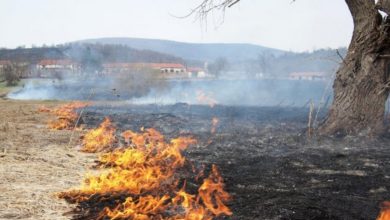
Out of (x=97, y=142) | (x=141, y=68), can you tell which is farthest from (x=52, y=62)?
(x=97, y=142)

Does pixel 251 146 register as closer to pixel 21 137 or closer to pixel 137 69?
pixel 21 137

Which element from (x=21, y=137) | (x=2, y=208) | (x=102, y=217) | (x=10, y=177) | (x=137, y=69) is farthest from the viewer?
(x=137, y=69)

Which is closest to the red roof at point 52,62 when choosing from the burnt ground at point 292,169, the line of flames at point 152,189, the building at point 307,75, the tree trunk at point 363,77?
the building at point 307,75

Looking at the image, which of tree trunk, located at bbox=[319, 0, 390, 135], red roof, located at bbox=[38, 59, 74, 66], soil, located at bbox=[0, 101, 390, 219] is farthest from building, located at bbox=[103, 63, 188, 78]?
tree trunk, located at bbox=[319, 0, 390, 135]

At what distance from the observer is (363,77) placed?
502 inches

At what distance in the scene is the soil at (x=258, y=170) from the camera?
6449 millimetres

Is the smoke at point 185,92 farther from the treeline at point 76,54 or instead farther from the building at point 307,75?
the treeline at point 76,54

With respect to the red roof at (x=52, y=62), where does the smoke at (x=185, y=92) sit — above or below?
below

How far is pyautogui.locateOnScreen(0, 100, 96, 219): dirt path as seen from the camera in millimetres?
6652

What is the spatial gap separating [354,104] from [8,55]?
7479 centimetres

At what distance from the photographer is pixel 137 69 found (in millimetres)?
47312

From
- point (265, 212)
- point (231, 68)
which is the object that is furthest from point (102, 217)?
point (231, 68)

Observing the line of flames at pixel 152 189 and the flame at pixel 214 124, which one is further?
the flame at pixel 214 124

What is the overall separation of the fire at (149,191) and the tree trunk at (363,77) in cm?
549
